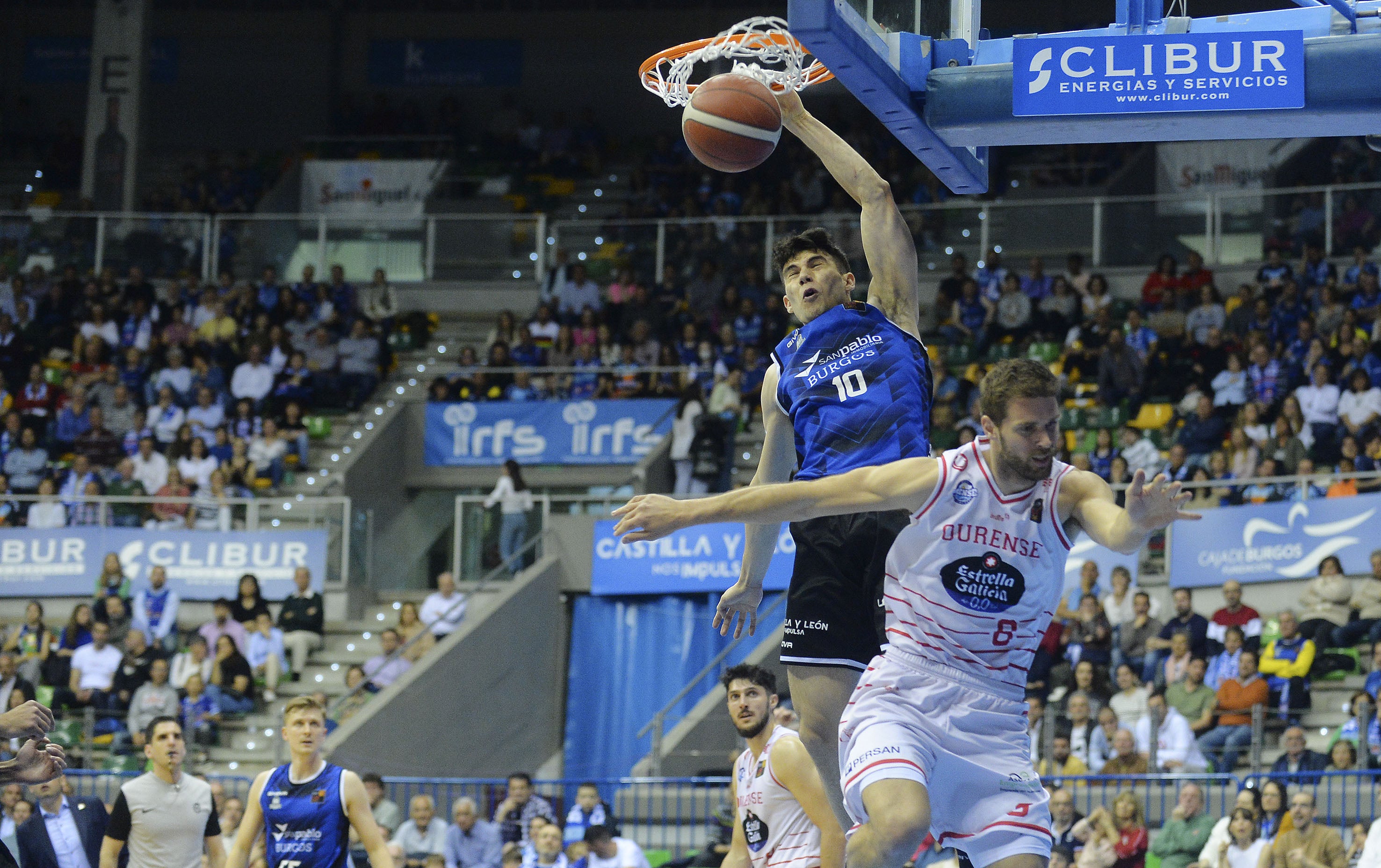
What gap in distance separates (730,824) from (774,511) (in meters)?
9.45

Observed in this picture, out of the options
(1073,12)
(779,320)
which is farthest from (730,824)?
(1073,12)

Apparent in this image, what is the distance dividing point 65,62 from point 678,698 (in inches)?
912

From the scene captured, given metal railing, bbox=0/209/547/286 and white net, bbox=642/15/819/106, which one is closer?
white net, bbox=642/15/819/106

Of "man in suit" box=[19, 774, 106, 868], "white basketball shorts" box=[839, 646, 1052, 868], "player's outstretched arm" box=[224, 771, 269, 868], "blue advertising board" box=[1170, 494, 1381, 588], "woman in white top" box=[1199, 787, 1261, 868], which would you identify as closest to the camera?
"white basketball shorts" box=[839, 646, 1052, 868]

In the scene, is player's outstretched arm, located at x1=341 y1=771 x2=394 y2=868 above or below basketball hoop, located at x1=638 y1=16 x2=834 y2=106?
below

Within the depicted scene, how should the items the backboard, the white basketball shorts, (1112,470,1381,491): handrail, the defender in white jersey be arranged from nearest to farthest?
A: the white basketball shorts → the backboard → the defender in white jersey → (1112,470,1381,491): handrail

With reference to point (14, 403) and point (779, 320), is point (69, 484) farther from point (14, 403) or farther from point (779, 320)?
point (779, 320)

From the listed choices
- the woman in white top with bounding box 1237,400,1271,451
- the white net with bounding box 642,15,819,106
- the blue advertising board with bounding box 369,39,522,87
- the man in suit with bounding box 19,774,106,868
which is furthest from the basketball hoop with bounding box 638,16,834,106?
the blue advertising board with bounding box 369,39,522,87

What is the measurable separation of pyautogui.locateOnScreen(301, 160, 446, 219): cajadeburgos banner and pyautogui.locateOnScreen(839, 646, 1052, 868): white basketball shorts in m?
25.5

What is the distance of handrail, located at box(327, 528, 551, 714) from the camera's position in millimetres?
19703

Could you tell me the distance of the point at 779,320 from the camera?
2419 cm

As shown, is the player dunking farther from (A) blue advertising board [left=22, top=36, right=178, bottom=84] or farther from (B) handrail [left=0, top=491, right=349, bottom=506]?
(A) blue advertising board [left=22, top=36, right=178, bottom=84]

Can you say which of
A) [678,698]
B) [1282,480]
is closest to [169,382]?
[678,698]

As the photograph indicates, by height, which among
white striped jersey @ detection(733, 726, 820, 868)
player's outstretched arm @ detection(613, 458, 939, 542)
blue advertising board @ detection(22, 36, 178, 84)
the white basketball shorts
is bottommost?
white striped jersey @ detection(733, 726, 820, 868)
